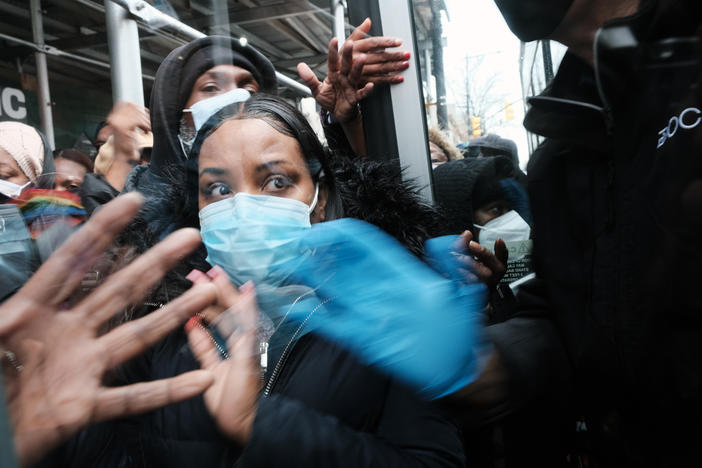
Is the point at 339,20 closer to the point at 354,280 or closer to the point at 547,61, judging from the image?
the point at 547,61

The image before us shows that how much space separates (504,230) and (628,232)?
1.85 ft

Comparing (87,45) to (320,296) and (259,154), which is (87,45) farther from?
(320,296)

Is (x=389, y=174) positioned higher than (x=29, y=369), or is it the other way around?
(x=389, y=174)

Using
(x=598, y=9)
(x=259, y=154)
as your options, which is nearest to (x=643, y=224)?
(x=598, y=9)

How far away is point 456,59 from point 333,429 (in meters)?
1.10

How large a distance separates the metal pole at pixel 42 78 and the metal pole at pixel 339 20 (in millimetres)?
780

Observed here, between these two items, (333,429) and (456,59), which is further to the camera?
(456,59)

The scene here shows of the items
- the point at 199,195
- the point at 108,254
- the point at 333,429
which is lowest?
the point at 333,429

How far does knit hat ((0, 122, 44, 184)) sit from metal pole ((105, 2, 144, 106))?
30 cm

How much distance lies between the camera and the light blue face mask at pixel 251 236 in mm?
1100

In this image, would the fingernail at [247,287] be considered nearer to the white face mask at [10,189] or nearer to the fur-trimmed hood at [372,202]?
the fur-trimmed hood at [372,202]

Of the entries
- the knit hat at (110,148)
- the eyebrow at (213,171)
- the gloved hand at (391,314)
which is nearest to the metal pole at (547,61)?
the gloved hand at (391,314)

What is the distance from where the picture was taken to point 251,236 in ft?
3.74

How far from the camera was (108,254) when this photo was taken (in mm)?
761
